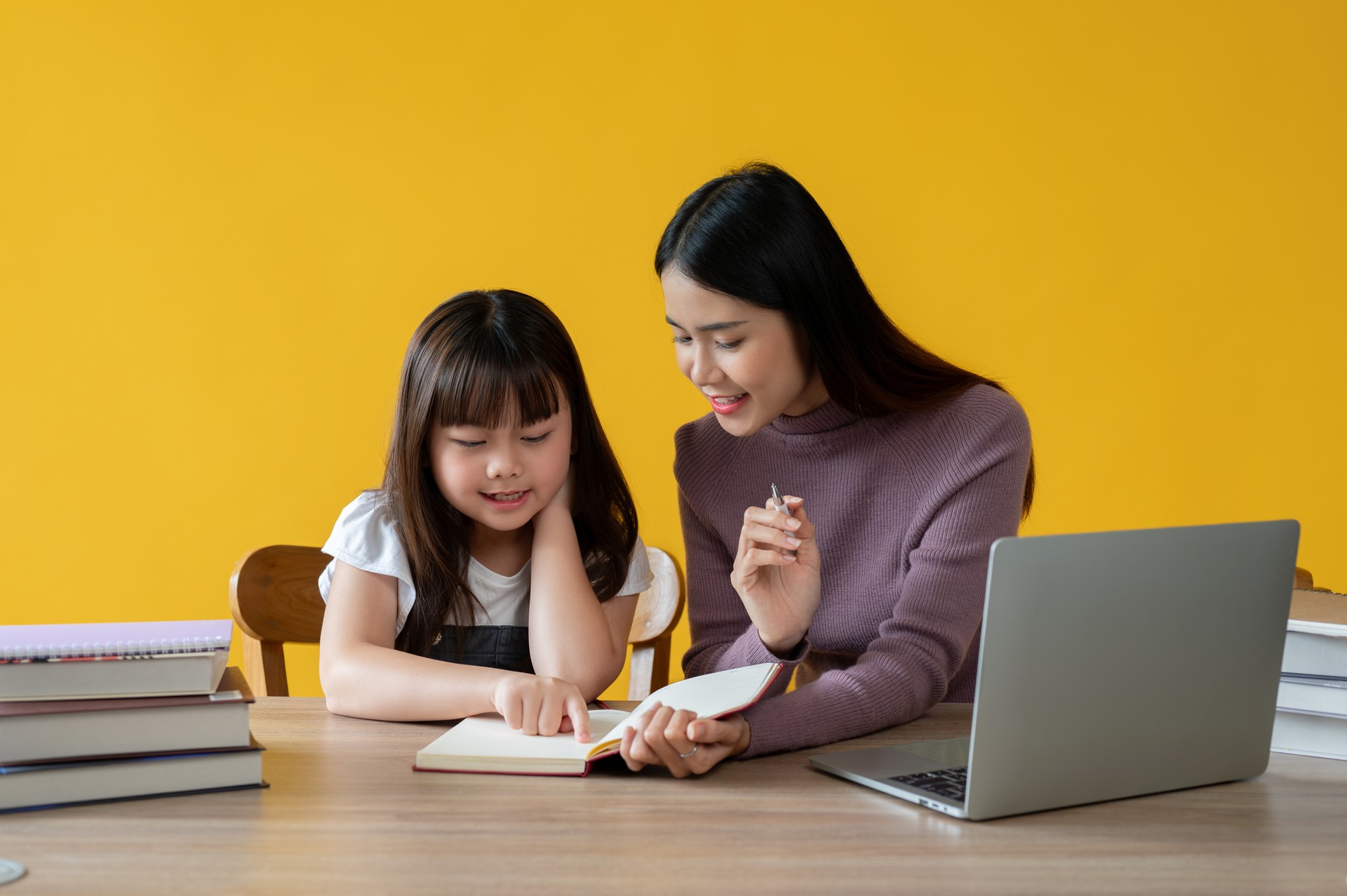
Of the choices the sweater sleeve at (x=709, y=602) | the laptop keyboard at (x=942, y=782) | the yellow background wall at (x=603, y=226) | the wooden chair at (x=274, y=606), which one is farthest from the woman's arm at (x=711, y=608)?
the yellow background wall at (x=603, y=226)

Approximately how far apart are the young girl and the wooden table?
0.35 meters

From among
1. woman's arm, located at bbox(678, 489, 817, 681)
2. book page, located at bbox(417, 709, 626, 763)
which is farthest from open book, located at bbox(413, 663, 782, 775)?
woman's arm, located at bbox(678, 489, 817, 681)

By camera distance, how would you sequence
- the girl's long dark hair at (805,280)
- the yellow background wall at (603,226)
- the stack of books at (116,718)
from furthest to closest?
1. the yellow background wall at (603,226)
2. the girl's long dark hair at (805,280)
3. the stack of books at (116,718)

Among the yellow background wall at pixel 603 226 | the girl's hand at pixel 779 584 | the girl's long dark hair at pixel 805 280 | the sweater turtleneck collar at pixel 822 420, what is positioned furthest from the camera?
the yellow background wall at pixel 603 226

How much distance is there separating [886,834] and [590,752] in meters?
0.24

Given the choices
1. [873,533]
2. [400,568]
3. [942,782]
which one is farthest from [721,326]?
[942,782]

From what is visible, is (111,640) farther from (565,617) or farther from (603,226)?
(603,226)

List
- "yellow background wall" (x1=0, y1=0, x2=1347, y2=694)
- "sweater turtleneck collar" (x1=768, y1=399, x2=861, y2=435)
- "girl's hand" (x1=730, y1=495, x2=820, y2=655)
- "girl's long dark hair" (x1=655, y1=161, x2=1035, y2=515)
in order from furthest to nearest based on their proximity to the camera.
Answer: "yellow background wall" (x1=0, y1=0, x2=1347, y2=694)
"sweater turtleneck collar" (x1=768, y1=399, x2=861, y2=435)
"girl's long dark hair" (x1=655, y1=161, x2=1035, y2=515)
"girl's hand" (x1=730, y1=495, x2=820, y2=655)

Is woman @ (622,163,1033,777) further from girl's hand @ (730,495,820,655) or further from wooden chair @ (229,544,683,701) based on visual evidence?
wooden chair @ (229,544,683,701)

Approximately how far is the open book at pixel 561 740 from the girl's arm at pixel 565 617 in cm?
23

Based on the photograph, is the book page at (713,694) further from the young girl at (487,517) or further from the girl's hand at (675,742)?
the young girl at (487,517)

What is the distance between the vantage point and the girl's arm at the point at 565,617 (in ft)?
4.06

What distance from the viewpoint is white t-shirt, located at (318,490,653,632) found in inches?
49.0

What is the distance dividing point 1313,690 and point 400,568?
2.90ft
